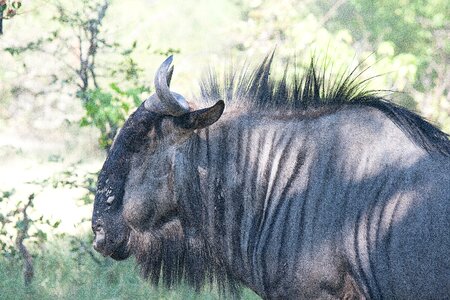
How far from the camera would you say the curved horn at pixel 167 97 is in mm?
4539

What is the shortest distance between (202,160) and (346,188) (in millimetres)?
745

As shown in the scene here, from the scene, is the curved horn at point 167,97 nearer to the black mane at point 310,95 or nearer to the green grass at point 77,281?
the black mane at point 310,95

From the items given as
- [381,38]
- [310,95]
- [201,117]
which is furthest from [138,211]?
[381,38]

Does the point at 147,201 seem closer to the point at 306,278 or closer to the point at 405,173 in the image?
the point at 306,278

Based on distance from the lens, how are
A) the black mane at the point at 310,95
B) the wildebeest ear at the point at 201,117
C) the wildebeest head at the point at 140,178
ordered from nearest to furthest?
the black mane at the point at 310,95 → the wildebeest ear at the point at 201,117 → the wildebeest head at the point at 140,178

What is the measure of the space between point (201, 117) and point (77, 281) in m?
3.08

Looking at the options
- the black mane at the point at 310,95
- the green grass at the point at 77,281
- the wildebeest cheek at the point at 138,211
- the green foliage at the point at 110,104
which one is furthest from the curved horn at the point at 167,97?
the green foliage at the point at 110,104

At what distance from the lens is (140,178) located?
15.6 ft

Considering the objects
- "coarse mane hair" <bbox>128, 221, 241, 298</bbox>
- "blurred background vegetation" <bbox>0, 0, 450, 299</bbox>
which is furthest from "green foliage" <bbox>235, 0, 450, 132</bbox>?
"coarse mane hair" <bbox>128, 221, 241, 298</bbox>

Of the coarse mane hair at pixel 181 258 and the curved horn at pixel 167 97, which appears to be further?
the coarse mane hair at pixel 181 258

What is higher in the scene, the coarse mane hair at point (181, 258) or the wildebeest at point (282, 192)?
the wildebeest at point (282, 192)

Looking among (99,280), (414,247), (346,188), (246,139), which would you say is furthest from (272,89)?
(99,280)

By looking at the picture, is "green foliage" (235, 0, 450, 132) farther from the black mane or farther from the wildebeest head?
the wildebeest head

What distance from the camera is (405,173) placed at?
4.25m
